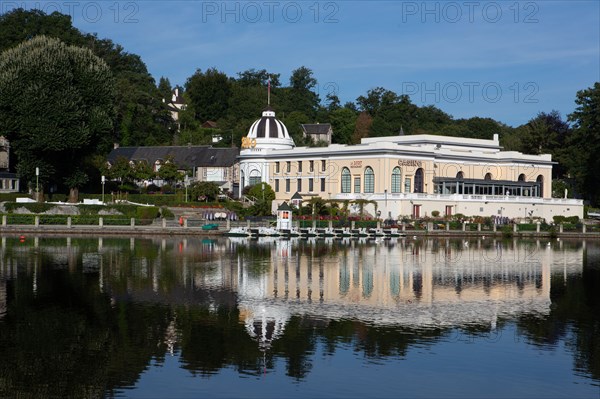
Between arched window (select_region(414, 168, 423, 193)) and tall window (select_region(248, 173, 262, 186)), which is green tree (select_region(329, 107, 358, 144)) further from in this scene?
arched window (select_region(414, 168, 423, 193))

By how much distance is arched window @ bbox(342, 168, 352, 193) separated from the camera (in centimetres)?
10656

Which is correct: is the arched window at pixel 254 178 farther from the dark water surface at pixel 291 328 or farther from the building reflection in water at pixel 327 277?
the dark water surface at pixel 291 328

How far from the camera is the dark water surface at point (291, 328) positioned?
2495 centimetres

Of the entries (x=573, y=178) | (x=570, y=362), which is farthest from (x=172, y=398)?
(x=573, y=178)

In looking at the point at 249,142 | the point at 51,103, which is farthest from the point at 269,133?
the point at 51,103

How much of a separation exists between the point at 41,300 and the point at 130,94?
9492 centimetres


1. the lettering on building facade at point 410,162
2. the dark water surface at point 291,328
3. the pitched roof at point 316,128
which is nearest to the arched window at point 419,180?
the lettering on building facade at point 410,162

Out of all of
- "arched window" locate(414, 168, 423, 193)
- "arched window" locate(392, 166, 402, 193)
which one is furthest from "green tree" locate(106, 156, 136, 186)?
"arched window" locate(414, 168, 423, 193)

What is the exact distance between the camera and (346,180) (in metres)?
107

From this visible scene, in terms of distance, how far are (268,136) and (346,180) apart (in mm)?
13480

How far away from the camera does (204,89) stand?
Answer: 165875mm

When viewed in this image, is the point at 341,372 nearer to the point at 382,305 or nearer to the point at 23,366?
the point at 23,366

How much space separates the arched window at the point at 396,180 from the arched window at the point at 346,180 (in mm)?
5388

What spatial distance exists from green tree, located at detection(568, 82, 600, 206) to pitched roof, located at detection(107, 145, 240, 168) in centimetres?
4304
